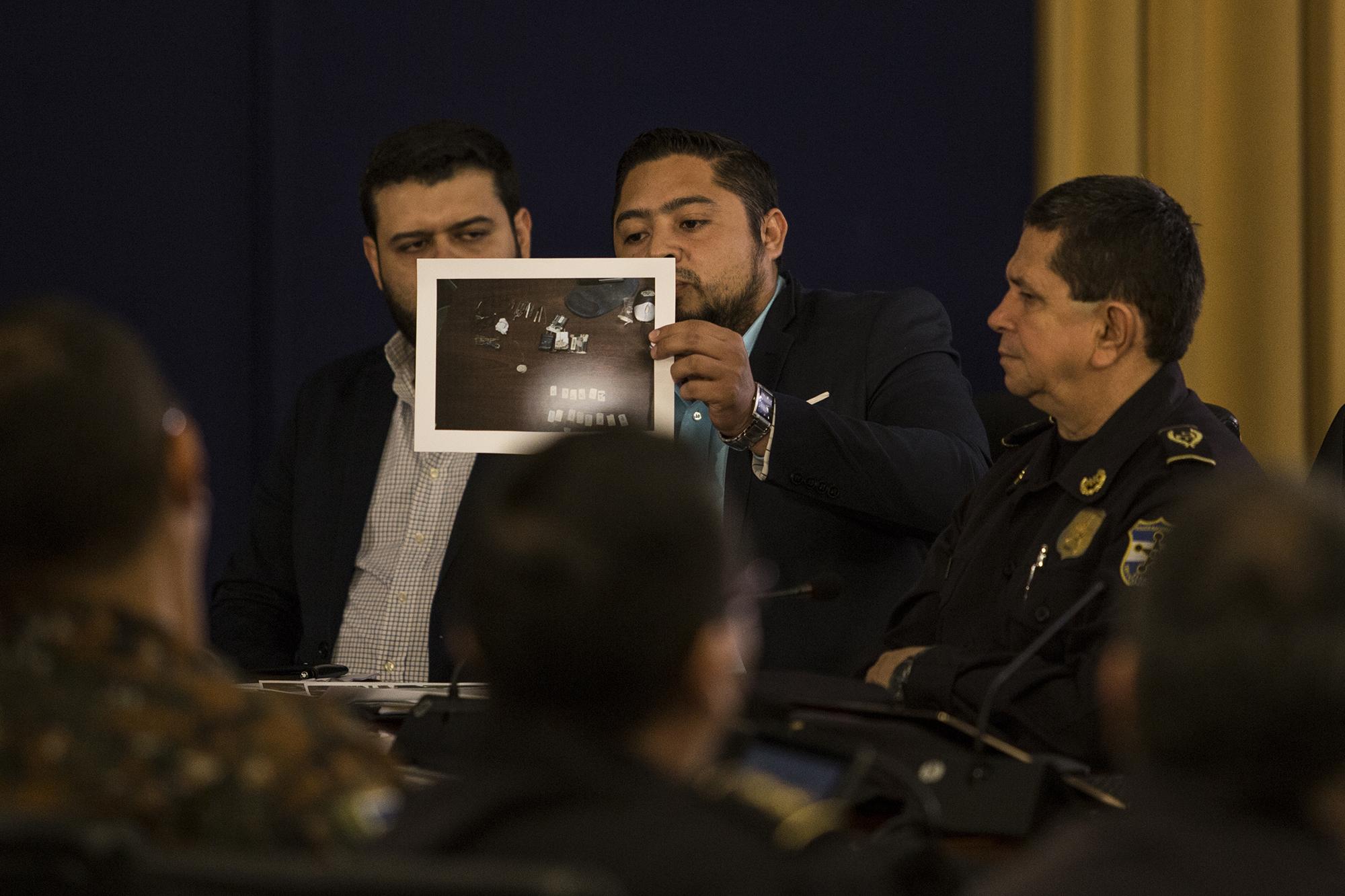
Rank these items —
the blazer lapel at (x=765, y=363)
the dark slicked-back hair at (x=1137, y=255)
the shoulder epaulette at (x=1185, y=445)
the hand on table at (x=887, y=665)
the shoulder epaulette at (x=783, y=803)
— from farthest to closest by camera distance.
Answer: the blazer lapel at (x=765, y=363) < the dark slicked-back hair at (x=1137, y=255) < the hand on table at (x=887, y=665) < the shoulder epaulette at (x=1185, y=445) < the shoulder epaulette at (x=783, y=803)

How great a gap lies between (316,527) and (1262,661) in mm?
2448

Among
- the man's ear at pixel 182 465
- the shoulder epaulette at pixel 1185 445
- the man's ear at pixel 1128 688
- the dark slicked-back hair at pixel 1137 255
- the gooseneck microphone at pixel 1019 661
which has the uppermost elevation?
the dark slicked-back hair at pixel 1137 255

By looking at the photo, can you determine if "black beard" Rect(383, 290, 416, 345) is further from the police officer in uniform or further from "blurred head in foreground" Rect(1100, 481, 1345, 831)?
"blurred head in foreground" Rect(1100, 481, 1345, 831)

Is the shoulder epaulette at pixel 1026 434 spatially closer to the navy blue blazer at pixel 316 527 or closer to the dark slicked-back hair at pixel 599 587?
the navy blue blazer at pixel 316 527

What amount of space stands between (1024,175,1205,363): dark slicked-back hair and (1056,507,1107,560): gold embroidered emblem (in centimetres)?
30

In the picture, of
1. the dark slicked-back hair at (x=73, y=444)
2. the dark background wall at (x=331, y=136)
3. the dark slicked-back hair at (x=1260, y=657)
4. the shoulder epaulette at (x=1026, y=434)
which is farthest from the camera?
the dark background wall at (x=331, y=136)

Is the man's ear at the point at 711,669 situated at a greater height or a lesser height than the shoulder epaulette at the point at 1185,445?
lesser

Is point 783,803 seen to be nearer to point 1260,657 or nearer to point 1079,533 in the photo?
point 1260,657

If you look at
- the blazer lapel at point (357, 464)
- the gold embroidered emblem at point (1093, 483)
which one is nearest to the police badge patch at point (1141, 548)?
the gold embroidered emblem at point (1093, 483)

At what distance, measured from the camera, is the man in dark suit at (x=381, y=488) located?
2975 mm

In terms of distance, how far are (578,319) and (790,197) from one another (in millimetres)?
1289

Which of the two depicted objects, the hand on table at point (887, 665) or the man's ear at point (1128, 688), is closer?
the man's ear at point (1128, 688)

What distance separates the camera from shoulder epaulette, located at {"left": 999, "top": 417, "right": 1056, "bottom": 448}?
249 centimetres

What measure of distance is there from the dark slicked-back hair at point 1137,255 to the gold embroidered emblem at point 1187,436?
204mm
